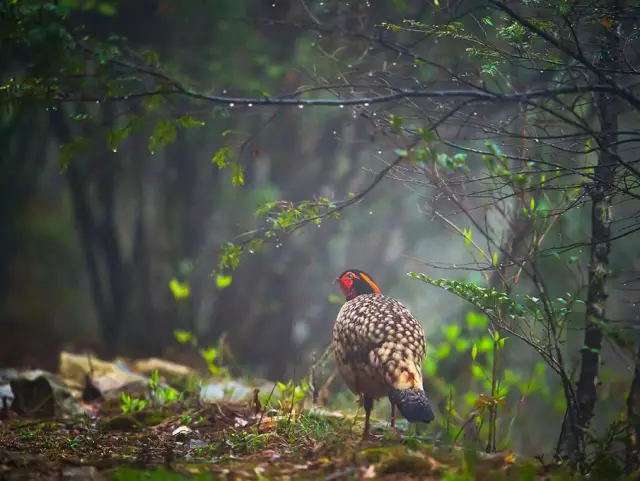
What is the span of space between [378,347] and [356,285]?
35.6 inches

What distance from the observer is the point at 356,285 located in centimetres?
613

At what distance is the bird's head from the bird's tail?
1.14 metres

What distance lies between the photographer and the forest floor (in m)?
4.34

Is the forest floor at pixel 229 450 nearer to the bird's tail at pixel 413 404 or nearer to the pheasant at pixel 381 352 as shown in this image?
the bird's tail at pixel 413 404

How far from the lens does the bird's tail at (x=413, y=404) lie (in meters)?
4.87

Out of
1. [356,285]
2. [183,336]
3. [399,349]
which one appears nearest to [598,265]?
[399,349]

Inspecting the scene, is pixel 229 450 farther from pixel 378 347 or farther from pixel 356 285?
pixel 356 285

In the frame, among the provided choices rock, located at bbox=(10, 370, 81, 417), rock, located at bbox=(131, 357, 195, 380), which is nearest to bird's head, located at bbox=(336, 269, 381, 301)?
rock, located at bbox=(10, 370, 81, 417)

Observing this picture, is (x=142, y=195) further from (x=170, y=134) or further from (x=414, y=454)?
(x=414, y=454)

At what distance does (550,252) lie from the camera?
16.0ft

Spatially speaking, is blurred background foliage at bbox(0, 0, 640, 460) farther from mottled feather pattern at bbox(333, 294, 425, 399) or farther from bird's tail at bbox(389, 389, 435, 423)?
bird's tail at bbox(389, 389, 435, 423)

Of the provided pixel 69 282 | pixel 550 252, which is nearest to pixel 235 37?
pixel 550 252

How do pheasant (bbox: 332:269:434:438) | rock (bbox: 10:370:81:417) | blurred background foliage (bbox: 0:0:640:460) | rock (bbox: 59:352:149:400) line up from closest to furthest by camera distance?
1. pheasant (bbox: 332:269:434:438)
2. rock (bbox: 10:370:81:417)
3. rock (bbox: 59:352:149:400)
4. blurred background foliage (bbox: 0:0:640:460)

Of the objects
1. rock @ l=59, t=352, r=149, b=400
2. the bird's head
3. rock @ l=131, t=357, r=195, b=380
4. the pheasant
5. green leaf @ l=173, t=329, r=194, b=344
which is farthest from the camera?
rock @ l=131, t=357, r=195, b=380
